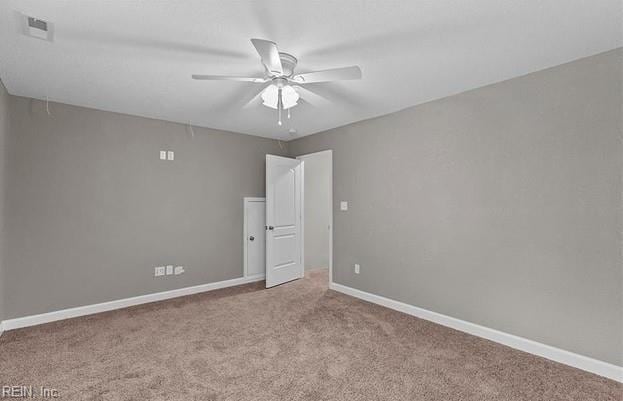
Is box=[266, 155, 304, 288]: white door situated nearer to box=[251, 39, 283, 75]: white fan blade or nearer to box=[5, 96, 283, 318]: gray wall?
box=[5, 96, 283, 318]: gray wall

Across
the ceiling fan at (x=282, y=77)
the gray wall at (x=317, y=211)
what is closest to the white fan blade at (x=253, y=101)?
the ceiling fan at (x=282, y=77)

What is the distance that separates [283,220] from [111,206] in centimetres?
235

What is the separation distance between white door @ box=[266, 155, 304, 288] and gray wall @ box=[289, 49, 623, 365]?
1494mm

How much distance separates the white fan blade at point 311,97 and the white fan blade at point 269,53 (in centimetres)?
83

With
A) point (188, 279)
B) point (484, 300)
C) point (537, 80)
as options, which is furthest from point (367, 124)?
point (188, 279)

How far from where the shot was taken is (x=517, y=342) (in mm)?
2578

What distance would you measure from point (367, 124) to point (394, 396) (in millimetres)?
3045

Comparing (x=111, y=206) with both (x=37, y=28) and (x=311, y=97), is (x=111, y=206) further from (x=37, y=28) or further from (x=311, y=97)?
(x=311, y=97)

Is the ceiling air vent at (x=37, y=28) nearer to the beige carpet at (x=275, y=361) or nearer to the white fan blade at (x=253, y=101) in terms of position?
the white fan blade at (x=253, y=101)

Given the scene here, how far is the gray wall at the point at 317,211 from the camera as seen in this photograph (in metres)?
5.91

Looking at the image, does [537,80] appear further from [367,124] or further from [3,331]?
[3,331]

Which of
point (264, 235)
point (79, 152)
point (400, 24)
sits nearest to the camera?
point (400, 24)

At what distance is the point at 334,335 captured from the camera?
9.35 ft

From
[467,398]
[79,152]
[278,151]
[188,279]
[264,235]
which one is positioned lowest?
[467,398]
